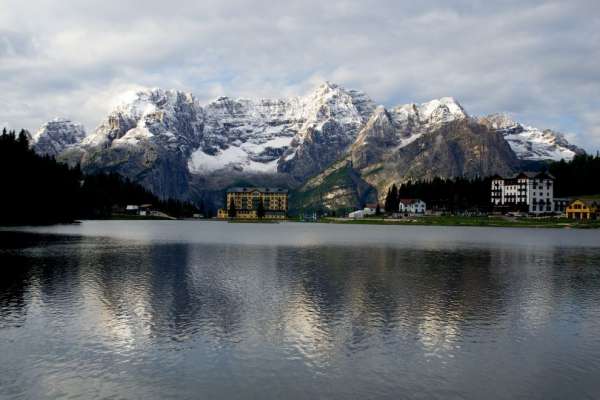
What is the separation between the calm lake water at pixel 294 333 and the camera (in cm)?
2705

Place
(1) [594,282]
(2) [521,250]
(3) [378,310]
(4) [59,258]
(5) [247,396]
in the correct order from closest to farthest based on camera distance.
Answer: (5) [247,396], (3) [378,310], (1) [594,282], (4) [59,258], (2) [521,250]

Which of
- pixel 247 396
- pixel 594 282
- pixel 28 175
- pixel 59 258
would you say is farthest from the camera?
pixel 28 175

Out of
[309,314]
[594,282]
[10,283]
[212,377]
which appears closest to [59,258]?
[10,283]

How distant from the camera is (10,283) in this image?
5581cm

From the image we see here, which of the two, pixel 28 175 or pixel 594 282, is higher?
pixel 28 175

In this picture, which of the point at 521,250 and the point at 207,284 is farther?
the point at 521,250

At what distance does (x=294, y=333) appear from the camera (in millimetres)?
37125

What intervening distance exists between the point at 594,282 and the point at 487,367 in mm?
41113

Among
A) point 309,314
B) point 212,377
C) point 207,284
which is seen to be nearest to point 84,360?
point 212,377

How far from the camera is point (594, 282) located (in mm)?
63281

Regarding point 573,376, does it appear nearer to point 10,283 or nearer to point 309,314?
point 309,314

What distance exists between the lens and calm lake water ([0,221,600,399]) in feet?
88.7

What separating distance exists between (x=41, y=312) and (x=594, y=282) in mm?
59646

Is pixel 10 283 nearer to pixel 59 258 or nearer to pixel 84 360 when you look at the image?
pixel 59 258
